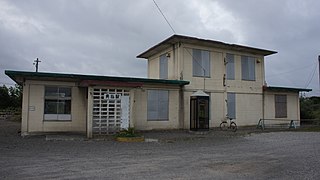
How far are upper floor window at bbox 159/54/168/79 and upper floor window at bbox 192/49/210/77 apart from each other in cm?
222

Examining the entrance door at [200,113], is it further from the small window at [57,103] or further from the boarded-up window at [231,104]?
the small window at [57,103]

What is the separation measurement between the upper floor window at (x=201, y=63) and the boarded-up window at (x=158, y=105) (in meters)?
2.89

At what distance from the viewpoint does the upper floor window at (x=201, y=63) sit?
865 inches

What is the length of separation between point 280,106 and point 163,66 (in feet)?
33.3

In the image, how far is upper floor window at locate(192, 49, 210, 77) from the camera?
2197 centimetres

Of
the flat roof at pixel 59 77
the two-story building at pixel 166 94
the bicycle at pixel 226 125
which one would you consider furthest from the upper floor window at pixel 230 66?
the flat roof at pixel 59 77

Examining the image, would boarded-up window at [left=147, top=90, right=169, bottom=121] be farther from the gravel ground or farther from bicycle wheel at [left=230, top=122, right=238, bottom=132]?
the gravel ground

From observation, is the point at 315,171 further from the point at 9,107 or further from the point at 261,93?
the point at 9,107

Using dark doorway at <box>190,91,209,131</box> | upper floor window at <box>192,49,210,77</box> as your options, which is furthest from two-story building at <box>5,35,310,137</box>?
dark doorway at <box>190,91,209,131</box>

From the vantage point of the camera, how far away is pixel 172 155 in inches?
426

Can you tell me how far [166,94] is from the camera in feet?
68.0

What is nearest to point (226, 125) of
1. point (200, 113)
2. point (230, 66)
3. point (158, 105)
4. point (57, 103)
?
point (200, 113)

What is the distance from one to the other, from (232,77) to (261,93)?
120 inches

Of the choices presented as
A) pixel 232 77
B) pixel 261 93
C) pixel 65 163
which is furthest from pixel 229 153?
pixel 261 93
